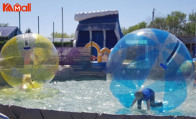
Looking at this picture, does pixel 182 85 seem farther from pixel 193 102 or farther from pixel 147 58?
pixel 193 102

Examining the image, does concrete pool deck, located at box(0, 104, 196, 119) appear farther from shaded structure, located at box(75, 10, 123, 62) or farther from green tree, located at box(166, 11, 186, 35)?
green tree, located at box(166, 11, 186, 35)

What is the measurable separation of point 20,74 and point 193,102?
5938 millimetres

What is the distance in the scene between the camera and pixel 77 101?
8062 millimetres

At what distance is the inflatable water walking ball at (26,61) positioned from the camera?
905cm

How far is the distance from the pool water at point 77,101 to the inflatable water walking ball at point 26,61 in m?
0.49

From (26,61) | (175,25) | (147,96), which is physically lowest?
(147,96)

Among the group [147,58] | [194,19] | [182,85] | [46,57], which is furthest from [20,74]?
[194,19]

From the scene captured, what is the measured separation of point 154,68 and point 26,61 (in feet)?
16.3

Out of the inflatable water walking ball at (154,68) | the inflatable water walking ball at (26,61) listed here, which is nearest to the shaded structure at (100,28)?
the inflatable water walking ball at (26,61)

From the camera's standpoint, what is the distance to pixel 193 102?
26.1 feet

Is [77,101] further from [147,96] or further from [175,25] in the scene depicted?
[175,25]

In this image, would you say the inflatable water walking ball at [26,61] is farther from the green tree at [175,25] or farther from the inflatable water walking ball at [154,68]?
the green tree at [175,25]

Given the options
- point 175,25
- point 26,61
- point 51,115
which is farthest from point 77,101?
point 175,25

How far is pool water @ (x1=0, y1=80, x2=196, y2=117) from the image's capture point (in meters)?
6.81
